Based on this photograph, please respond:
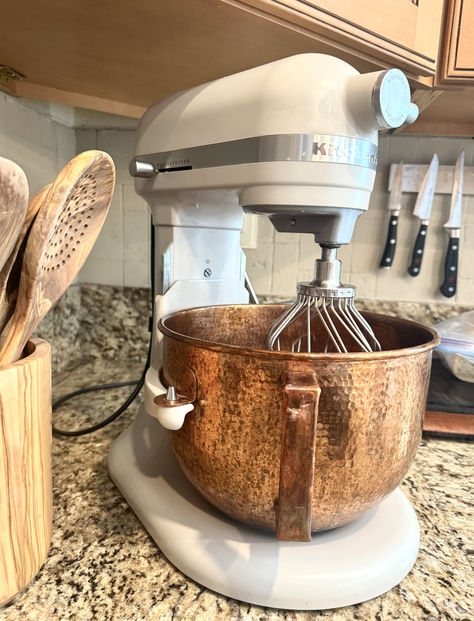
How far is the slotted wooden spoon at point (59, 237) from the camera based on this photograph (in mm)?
282

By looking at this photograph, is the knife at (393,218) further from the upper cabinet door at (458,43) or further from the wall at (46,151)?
the wall at (46,151)

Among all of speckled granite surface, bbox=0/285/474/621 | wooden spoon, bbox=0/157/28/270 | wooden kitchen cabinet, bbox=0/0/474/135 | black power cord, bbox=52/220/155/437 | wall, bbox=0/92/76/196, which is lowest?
speckled granite surface, bbox=0/285/474/621

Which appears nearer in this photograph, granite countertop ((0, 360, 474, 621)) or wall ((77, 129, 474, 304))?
granite countertop ((0, 360, 474, 621))

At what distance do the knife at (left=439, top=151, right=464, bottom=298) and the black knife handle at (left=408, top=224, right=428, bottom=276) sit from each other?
0.14ft

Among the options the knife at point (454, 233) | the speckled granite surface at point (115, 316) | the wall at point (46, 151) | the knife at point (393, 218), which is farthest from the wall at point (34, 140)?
the knife at point (454, 233)

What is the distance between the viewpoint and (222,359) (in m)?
0.30

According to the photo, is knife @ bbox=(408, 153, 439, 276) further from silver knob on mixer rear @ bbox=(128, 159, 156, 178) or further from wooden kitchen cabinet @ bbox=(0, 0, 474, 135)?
silver knob on mixer rear @ bbox=(128, 159, 156, 178)

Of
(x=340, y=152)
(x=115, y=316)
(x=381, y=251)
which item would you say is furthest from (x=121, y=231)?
(x=340, y=152)

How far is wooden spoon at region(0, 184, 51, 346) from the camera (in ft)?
1.01

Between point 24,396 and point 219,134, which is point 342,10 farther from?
point 24,396

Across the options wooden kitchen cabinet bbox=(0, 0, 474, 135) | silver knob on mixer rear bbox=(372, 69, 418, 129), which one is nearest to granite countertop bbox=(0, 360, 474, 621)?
silver knob on mixer rear bbox=(372, 69, 418, 129)

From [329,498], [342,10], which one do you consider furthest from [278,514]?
[342,10]

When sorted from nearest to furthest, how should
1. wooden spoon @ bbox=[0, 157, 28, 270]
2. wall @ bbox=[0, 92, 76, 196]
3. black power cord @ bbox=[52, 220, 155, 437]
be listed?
wooden spoon @ bbox=[0, 157, 28, 270] → black power cord @ bbox=[52, 220, 155, 437] → wall @ bbox=[0, 92, 76, 196]

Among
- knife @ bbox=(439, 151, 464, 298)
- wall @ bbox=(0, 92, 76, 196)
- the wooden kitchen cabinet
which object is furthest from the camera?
knife @ bbox=(439, 151, 464, 298)
